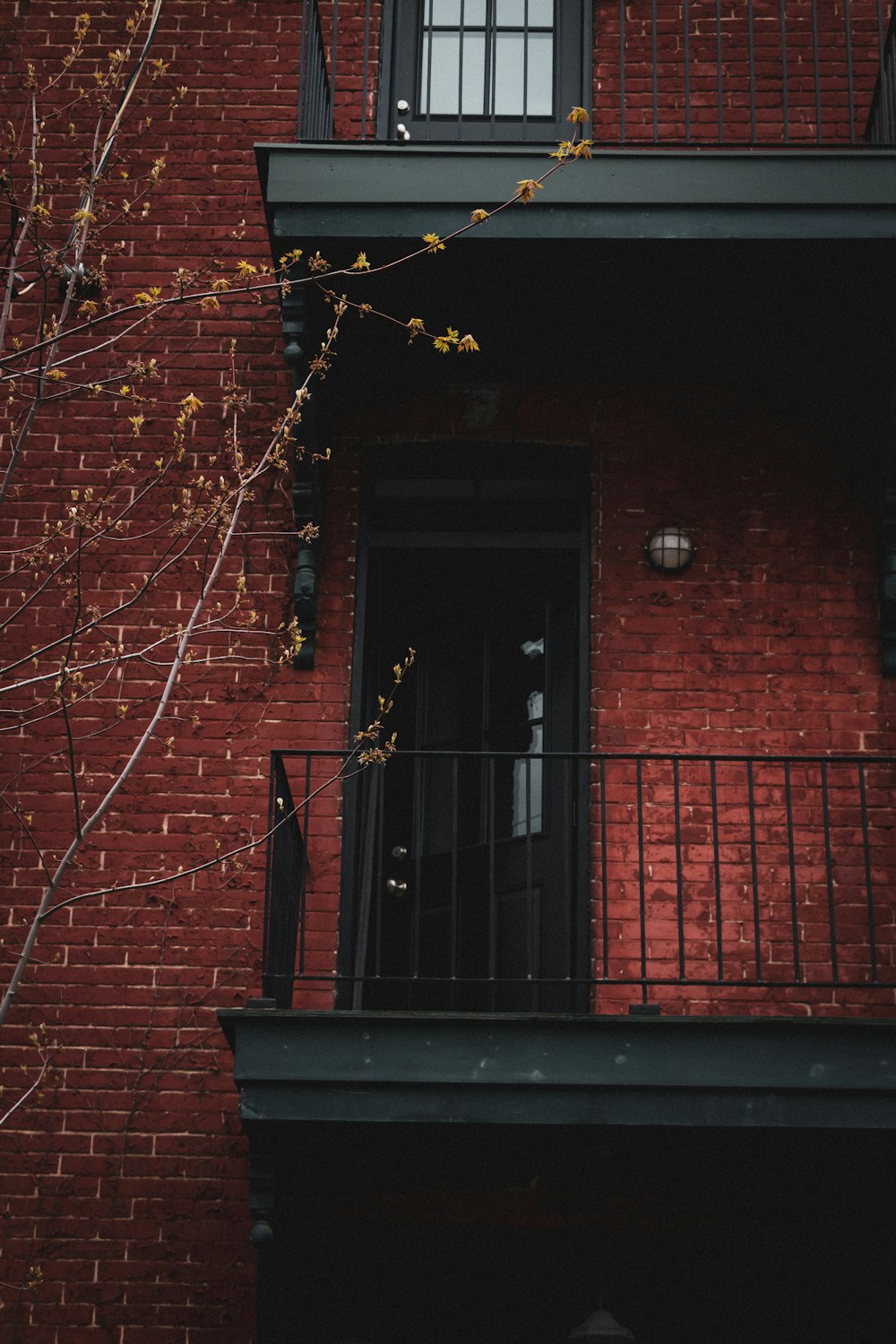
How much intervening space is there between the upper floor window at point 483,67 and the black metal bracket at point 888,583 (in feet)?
7.80

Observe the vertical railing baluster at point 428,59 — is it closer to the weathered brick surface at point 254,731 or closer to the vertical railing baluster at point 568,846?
the weathered brick surface at point 254,731

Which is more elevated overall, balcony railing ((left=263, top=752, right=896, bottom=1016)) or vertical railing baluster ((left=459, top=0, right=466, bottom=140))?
vertical railing baluster ((left=459, top=0, right=466, bottom=140))

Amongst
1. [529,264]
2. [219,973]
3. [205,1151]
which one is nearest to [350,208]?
[529,264]

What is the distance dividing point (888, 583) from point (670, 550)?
2.96ft

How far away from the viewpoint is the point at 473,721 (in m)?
7.04

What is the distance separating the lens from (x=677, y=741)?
6.59 metres

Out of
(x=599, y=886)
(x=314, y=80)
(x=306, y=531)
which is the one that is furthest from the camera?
(x=314, y=80)

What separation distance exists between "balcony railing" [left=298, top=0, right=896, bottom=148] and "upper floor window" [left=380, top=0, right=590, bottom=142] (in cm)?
8

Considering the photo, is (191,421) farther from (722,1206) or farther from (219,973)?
(722,1206)

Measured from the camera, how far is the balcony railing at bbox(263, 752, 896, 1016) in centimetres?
627

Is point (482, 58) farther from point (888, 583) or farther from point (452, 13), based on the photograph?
point (888, 583)

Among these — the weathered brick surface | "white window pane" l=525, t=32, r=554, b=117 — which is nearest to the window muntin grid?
"white window pane" l=525, t=32, r=554, b=117

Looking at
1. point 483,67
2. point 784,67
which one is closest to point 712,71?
point 784,67

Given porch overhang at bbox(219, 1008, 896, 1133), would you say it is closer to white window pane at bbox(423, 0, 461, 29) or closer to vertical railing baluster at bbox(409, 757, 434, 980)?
vertical railing baluster at bbox(409, 757, 434, 980)
